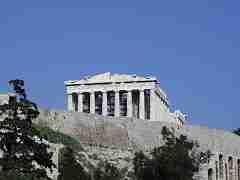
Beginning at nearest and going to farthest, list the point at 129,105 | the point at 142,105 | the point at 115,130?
1. the point at 115,130
2. the point at 129,105
3. the point at 142,105

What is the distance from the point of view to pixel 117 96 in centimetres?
11231

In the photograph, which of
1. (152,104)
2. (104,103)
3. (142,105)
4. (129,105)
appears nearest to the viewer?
(152,104)

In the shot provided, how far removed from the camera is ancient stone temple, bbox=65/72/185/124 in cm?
11112

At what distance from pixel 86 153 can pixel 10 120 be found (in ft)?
70.8

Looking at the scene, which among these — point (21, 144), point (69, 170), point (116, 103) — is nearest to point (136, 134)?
point (69, 170)

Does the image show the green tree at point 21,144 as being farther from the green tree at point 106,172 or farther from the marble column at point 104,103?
the marble column at point 104,103

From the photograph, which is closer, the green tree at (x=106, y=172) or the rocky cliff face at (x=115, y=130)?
the green tree at (x=106, y=172)

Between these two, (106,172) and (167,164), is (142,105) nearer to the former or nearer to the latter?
(106,172)

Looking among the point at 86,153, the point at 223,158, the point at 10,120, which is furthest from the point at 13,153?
the point at 223,158

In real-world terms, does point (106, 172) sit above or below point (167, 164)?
below

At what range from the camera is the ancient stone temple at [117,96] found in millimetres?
111125

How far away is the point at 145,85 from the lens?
112 m

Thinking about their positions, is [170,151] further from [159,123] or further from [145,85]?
[145,85]

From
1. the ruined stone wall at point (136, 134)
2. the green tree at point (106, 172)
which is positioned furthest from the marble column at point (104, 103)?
the green tree at point (106, 172)
